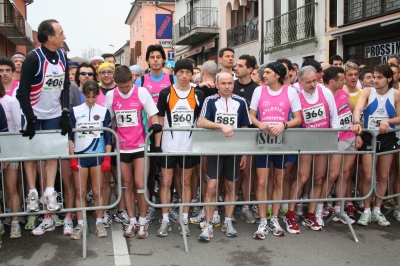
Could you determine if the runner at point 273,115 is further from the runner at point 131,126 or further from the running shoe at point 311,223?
the runner at point 131,126

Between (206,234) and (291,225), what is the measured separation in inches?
44.1

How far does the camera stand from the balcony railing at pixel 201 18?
A: 29359mm

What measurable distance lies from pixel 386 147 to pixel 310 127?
1.11 metres

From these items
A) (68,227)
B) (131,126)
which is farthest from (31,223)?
(131,126)

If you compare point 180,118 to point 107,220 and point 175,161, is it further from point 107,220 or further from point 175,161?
point 107,220

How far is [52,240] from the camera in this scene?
4871 millimetres

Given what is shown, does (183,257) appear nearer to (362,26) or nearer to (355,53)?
(362,26)

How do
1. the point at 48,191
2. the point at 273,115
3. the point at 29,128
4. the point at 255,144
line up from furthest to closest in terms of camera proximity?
the point at 273,115, the point at 255,144, the point at 48,191, the point at 29,128

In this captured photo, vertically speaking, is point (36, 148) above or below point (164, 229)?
above

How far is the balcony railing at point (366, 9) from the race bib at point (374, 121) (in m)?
9.64

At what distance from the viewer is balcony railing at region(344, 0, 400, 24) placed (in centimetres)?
1415

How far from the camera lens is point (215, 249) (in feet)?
15.2

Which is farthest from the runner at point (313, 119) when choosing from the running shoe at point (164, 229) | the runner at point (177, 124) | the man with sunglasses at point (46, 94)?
the man with sunglasses at point (46, 94)

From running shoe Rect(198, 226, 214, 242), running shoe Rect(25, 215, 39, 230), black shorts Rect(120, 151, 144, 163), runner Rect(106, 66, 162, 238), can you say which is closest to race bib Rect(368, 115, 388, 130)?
running shoe Rect(198, 226, 214, 242)
